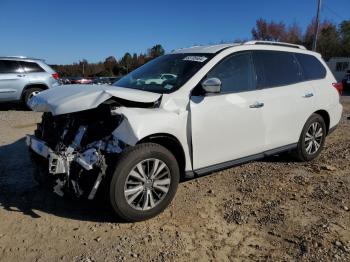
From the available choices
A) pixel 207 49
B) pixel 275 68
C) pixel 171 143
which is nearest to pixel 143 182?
pixel 171 143

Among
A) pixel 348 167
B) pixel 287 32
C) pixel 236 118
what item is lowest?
pixel 348 167

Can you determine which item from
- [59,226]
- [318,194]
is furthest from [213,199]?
[59,226]

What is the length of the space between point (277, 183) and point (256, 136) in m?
0.78

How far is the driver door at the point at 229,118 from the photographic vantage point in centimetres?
417

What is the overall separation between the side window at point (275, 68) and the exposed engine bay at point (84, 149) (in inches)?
71.9

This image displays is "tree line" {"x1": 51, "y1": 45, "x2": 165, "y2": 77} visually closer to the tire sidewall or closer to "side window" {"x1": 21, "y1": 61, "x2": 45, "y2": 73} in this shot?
"side window" {"x1": 21, "y1": 61, "x2": 45, "y2": 73}

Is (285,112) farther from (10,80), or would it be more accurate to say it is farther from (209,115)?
(10,80)

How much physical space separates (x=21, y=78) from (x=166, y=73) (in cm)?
872

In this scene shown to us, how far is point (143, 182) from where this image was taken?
3.79 metres

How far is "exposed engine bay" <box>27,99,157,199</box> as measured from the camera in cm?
357

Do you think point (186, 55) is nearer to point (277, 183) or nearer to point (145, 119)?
point (145, 119)

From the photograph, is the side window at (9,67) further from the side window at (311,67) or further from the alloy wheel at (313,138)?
the alloy wheel at (313,138)

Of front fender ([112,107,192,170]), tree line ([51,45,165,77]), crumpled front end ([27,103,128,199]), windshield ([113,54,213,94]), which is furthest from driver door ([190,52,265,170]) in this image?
tree line ([51,45,165,77])

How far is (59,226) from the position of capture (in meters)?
3.77
